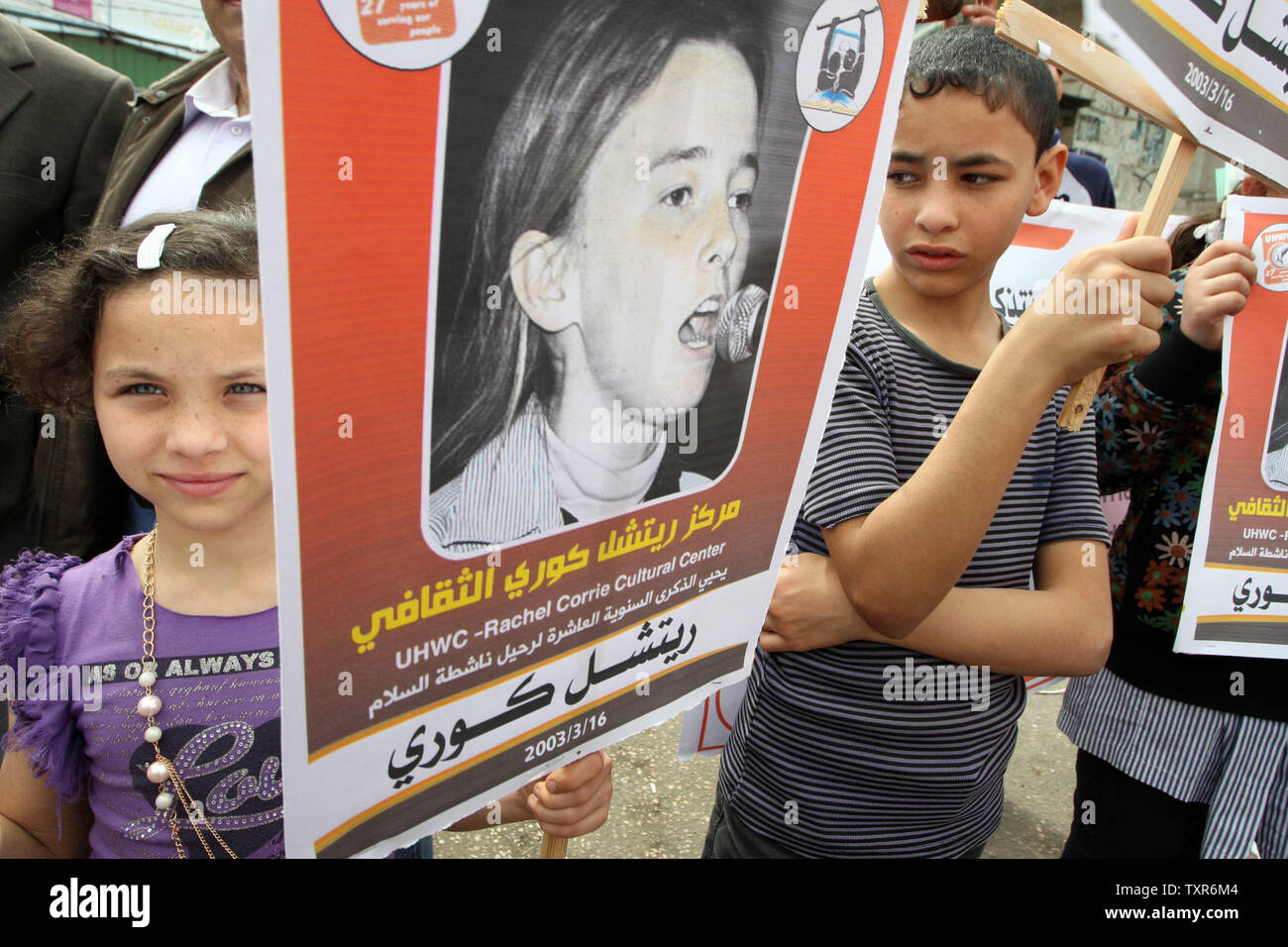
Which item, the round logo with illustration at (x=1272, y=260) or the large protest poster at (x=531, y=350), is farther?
the round logo with illustration at (x=1272, y=260)

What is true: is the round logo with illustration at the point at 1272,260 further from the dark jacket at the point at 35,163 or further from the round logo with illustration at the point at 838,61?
the dark jacket at the point at 35,163

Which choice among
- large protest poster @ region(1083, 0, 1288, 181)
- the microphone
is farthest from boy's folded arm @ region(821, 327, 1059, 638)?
large protest poster @ region(1083, 0, 1288, 181)

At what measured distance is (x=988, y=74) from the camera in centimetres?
109

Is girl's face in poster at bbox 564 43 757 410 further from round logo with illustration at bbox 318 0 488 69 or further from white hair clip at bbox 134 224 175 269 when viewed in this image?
white hair clip at bbox 134 224 175 269

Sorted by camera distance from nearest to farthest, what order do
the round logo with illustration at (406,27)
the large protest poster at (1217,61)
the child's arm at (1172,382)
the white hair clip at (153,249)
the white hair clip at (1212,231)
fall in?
the round logo with illustration at (406,27)
the white hair clip at (153,249)
the large protest poster at (1217,61)
the child's arm at (1172,382)
the white hair clip at (1212,231)

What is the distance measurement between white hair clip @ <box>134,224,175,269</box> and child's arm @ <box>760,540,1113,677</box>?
831mm

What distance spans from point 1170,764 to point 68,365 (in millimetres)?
1763

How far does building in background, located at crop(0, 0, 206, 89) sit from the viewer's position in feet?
40.5

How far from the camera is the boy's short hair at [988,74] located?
109 cm

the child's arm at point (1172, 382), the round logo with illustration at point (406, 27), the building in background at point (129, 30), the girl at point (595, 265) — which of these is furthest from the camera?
the building in background at point (129, 30)

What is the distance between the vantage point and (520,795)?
42.3 inches

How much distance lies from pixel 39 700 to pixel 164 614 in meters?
0.15

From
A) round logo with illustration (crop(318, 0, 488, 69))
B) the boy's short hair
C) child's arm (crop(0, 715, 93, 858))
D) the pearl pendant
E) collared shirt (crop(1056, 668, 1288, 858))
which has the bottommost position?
collared shirt (crop(1056, 668, 1288, 858))

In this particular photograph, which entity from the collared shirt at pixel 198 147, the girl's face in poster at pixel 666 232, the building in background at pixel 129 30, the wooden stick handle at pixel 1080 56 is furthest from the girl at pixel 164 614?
the building in background at pixel 129 30
